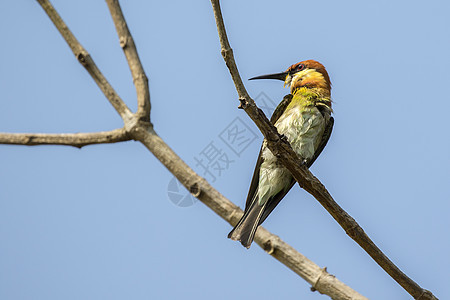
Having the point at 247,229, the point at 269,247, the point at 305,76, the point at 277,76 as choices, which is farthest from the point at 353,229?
the point at 277,76

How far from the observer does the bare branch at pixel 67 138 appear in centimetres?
245

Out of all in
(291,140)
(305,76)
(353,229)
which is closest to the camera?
(353,229)

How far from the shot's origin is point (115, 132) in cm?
250

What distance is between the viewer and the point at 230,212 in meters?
2.64

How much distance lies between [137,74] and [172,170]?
19.5 inches

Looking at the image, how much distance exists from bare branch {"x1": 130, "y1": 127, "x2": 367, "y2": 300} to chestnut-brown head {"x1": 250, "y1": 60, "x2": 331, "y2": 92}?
254cm

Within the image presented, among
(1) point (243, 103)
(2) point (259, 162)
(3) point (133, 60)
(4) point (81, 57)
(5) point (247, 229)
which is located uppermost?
(2) point (259, 162)

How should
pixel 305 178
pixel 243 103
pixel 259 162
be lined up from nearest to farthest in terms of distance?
1. pixel 243 103
2. pixel 305 178
3. pixel 259 162

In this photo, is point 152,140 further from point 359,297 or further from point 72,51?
point 359,297

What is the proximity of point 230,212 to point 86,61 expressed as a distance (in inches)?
40.1

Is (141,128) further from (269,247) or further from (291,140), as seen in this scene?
(291,140)

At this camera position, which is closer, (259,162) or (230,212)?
(230,212)

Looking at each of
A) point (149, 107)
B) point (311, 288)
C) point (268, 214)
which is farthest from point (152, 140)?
point (268, 214)

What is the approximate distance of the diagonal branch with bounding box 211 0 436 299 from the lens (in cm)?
267
